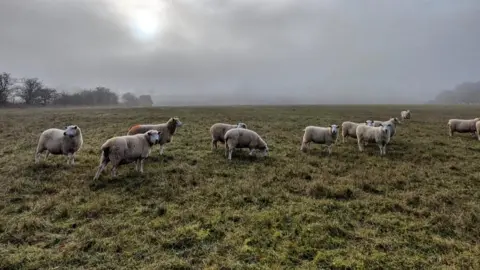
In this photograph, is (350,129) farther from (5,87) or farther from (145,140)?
(5,87)

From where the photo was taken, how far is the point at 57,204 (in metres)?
8.95

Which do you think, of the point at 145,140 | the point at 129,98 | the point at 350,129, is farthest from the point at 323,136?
the point at 129,98

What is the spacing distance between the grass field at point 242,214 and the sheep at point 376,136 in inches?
89.5

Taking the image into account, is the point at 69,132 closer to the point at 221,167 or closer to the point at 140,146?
the point at 140,146

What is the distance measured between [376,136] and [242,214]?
11.4 metres

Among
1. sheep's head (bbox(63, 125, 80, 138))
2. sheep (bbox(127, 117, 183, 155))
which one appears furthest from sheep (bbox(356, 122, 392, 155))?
sheep's head (bbox(63, 125, 80, 138))

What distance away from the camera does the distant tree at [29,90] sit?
91.3 meters

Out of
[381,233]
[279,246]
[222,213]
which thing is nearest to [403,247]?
[381,233]

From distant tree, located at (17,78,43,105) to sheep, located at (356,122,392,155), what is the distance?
102462 mm

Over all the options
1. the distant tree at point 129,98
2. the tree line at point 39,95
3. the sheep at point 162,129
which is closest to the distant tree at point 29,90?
the tree line at point 39,95

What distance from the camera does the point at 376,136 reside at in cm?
1655

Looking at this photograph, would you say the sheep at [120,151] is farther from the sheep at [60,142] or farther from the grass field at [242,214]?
the sheep at [60,142]

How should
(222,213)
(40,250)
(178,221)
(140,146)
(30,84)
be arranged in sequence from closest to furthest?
(40,250)
(178,221)
(222,213)
(140,146)
(30,84)

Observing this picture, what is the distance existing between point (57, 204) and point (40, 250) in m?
2.77
